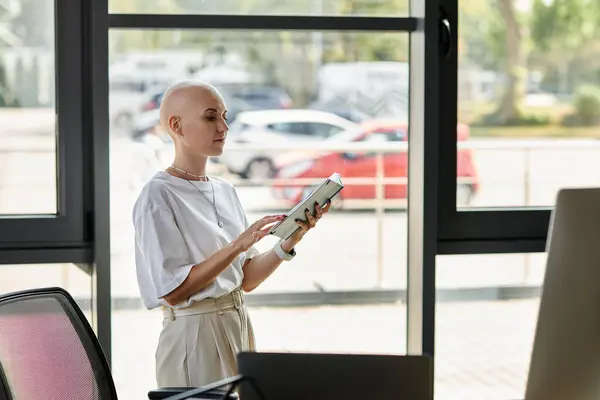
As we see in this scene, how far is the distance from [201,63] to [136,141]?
0.37 metres

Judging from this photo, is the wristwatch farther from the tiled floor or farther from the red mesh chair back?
the tiled floor

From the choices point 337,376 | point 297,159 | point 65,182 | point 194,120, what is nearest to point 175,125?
point 194,120

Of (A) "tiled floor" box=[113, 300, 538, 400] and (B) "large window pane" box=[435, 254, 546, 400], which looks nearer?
(A) "tiled floor" box=[113, 300, 538, 400]

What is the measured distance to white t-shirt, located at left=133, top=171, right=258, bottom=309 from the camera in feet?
8.68

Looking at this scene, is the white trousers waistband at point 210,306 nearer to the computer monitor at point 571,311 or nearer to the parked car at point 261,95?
the parked car at point 261,95

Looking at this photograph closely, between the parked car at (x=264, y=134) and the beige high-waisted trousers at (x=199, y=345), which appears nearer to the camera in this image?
the beige high-waisted trousers at (x=199, y=345)

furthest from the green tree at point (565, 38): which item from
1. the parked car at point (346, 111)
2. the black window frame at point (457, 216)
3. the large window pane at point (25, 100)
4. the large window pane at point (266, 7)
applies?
the large window pane at point (25, 100)

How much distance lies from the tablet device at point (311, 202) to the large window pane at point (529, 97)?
3.55 ft

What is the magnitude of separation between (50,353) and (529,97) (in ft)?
6.93

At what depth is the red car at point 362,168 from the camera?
11.3 feet

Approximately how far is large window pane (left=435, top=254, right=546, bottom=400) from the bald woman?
103cm

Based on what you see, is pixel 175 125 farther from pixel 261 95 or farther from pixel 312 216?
pixel 261 95

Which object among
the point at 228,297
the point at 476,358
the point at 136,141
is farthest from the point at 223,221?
the point at 476,358

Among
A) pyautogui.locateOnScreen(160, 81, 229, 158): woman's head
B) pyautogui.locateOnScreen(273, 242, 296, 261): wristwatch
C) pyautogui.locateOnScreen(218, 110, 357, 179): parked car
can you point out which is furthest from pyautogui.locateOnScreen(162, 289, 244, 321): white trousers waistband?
pyautogui.locateOnScreen(218, 110, 357, 179): parked car
